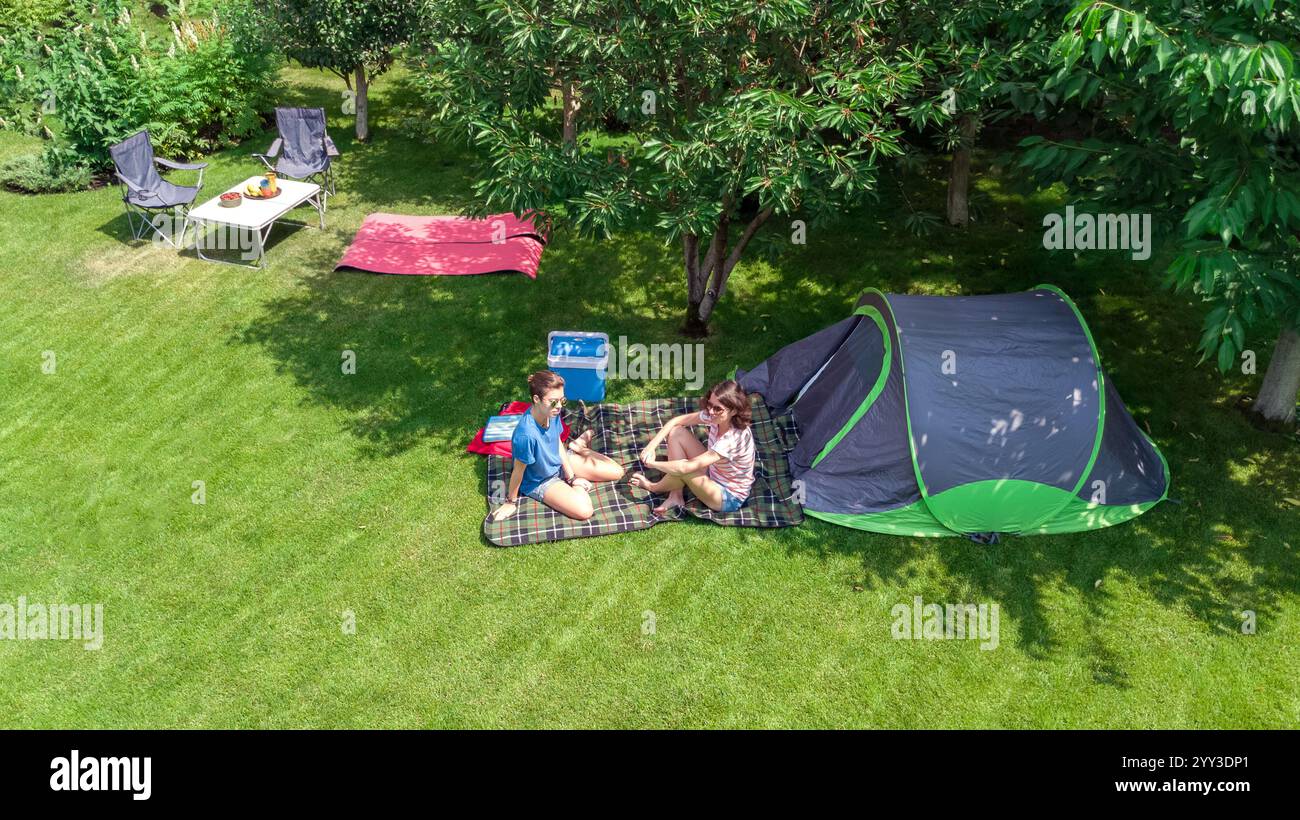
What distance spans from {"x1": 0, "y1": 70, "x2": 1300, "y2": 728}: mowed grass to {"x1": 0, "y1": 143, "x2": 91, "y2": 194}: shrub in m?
2.95

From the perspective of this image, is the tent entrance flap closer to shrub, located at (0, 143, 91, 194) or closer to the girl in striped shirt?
the girl in striped shirt

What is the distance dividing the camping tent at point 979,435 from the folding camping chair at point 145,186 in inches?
352

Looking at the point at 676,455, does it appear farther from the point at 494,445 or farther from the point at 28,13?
the point at 28,13

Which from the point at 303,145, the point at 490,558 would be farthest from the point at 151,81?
the point at 490,558

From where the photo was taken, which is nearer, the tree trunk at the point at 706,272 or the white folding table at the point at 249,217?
the tree trunk at the point at 706,272

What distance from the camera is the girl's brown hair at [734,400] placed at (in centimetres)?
763

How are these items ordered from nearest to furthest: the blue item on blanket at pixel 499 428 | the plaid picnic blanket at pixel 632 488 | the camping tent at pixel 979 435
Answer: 1. the camping tent at pixel 979 435
2. the plaid picnic blanket at pixel 632 488
3. the blue item on blanket at pixel 499 428

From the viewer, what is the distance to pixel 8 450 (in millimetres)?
9055

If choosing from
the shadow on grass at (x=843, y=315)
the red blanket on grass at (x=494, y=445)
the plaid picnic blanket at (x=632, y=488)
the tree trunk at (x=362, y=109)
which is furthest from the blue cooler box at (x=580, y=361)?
the tree trunk at (x=362, y=109)

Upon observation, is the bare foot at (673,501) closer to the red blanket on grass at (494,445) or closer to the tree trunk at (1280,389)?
the red blanket on grass at (494,445)

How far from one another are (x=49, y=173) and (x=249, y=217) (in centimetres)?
399

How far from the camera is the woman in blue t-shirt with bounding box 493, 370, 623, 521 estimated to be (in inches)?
309

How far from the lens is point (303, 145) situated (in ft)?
45.3

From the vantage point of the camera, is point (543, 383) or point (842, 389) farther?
point (842, 389)
